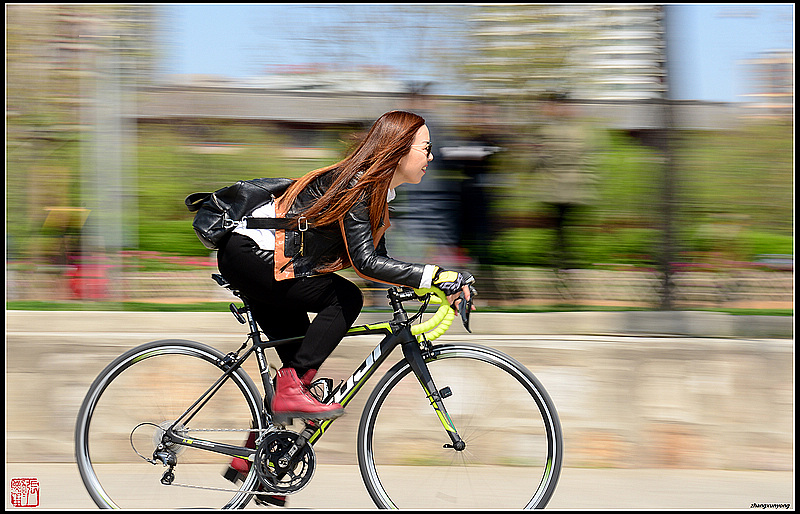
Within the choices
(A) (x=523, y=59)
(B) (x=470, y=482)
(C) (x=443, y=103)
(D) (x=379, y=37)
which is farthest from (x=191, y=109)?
(B) (x=470, y=482)

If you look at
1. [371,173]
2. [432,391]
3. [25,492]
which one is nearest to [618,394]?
[432,391]

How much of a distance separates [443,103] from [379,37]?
22.6 inches

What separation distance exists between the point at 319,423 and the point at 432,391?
0.50m

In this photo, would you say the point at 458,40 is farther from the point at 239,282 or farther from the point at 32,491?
the point at 32,491

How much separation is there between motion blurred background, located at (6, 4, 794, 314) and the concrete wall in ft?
1.41

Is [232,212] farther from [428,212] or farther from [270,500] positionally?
[428,212]

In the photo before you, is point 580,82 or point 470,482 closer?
point 470,482

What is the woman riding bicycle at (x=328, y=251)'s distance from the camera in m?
3.25

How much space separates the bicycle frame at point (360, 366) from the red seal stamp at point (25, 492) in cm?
85

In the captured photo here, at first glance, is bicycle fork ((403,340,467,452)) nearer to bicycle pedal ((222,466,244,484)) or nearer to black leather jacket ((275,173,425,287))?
black leather jacket ((275,173,425,287))

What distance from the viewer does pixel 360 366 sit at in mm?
3525

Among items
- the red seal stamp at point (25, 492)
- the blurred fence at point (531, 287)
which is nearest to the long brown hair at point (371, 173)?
the blurred fence at point (531, 287)

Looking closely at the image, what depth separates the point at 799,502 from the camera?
13.4 ft

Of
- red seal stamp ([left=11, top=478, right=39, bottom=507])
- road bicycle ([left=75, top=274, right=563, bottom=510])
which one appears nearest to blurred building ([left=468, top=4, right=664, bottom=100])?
road bicycle ([left=75, top=274, right=563, bottom=510])
